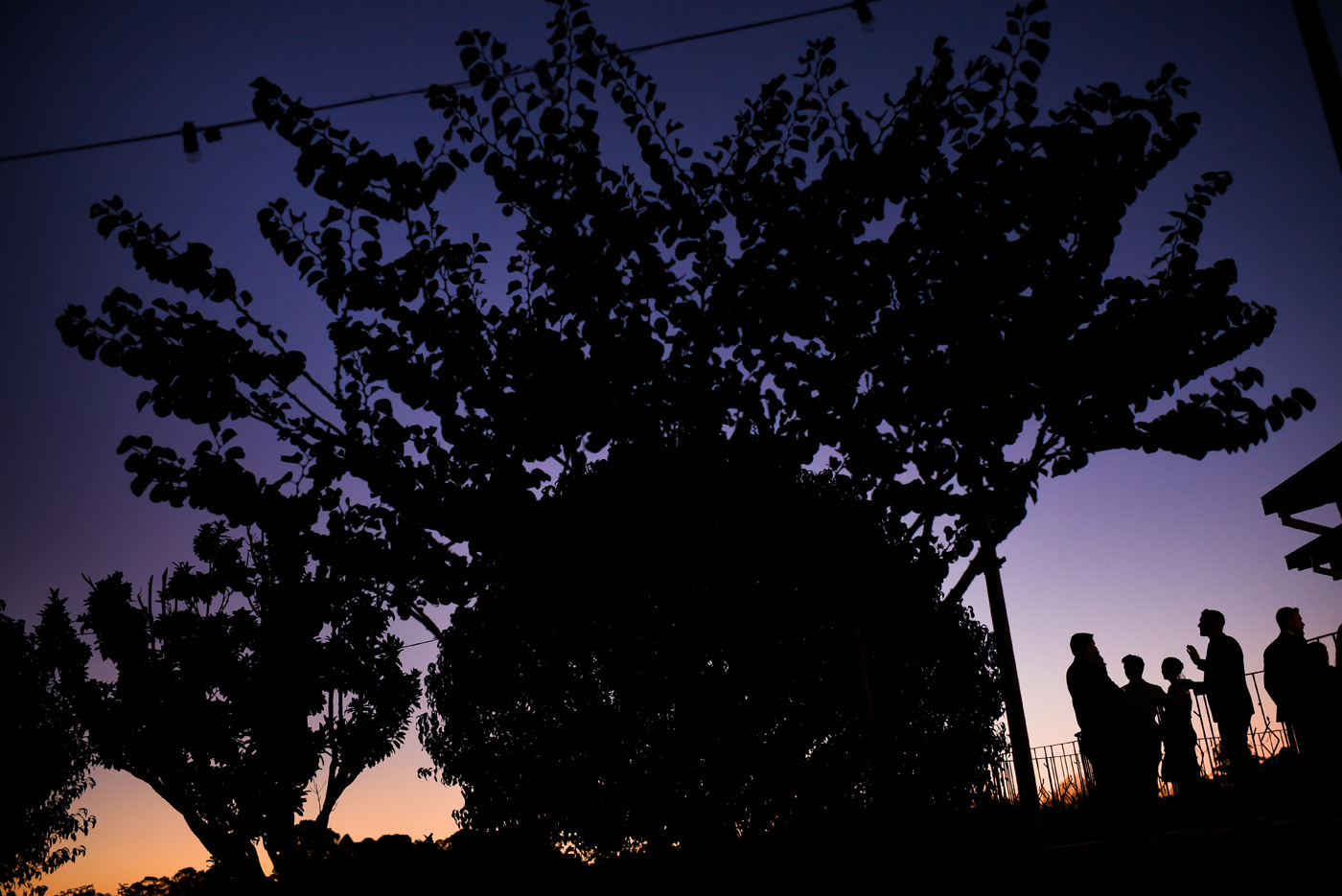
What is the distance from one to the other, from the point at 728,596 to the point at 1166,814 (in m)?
5.51

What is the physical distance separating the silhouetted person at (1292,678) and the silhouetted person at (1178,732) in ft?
2.54

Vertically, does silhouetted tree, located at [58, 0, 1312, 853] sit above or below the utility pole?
above

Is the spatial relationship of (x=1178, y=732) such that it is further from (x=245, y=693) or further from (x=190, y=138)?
(x=245, y=693)

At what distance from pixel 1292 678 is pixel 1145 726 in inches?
57.6

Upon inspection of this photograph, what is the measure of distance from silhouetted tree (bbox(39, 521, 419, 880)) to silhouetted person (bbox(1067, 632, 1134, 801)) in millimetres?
17379

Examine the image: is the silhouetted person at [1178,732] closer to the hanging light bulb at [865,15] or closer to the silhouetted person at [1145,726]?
the silhouetted person at [1145,726]

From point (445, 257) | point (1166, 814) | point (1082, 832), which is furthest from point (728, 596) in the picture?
point (1082, 832)

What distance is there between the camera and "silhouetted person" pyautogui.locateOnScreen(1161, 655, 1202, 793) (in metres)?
8.89

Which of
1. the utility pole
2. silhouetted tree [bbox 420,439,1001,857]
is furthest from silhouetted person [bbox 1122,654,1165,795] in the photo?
silhouetted tree [bbox 420,439,1001,857]

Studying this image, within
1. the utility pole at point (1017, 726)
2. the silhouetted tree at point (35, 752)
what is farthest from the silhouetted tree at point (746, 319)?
the silhouetted tree at point (35, 752)

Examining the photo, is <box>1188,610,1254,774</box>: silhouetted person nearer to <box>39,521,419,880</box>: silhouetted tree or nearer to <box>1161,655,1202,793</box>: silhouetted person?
<box>1161,655,1202,793</box>: silhouetted person

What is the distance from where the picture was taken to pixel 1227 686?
857 centimetres

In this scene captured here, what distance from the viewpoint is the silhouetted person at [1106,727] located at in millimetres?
8547

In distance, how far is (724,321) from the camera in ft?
25.4
